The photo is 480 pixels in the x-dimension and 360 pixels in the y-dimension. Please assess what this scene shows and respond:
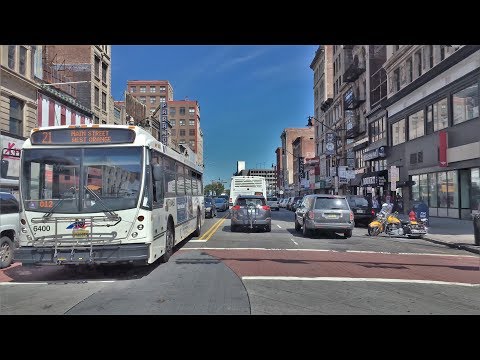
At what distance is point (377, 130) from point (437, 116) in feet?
45.2

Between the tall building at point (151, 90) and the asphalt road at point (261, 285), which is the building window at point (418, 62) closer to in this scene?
the asphalt road at point (261, 285)

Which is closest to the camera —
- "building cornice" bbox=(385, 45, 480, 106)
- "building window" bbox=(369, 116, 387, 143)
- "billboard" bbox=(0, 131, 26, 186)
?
"billboard" bbox=(0, 131, 26, 186)

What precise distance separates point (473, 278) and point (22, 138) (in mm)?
23414

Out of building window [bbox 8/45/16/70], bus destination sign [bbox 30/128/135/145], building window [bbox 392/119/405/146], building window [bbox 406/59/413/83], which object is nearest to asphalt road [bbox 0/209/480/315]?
bus destination sign [bbox 30/128/135/145]

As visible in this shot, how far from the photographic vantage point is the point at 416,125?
3347cm

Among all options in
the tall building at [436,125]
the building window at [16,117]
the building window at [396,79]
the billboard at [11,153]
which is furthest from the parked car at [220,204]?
the billboard at [11,153]

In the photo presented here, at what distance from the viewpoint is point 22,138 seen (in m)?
25.4

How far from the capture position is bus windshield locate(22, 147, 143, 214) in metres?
9.30

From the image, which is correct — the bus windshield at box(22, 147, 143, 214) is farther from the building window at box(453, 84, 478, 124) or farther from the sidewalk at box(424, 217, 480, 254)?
the building window at box(453, 84, 478, 124)

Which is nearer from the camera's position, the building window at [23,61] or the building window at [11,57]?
the building window at [11,57]

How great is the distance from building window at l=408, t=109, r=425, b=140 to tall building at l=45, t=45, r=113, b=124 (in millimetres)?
24870

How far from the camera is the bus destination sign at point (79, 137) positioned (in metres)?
9.68

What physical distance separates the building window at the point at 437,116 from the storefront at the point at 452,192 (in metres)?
2.95
